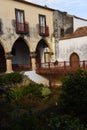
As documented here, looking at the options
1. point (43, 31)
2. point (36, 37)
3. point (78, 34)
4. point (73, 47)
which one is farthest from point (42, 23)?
point (73, 47)

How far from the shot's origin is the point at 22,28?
1142 inches

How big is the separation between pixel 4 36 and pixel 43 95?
772cm

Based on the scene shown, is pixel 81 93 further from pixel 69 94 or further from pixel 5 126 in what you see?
pixel 5 126

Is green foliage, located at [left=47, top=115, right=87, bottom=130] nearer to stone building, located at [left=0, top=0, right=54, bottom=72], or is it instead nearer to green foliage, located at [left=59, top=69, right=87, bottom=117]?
green foliage, located at [left=59, top=69, right=87, bottom=117]

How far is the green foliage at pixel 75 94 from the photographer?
14.1 meters

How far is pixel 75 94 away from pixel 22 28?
624 inches

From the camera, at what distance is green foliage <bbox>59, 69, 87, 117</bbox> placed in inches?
555

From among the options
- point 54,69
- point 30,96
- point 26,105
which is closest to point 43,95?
point 30,96

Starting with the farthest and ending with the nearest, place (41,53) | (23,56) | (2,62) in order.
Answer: (41,53) → (23,56) → (2,62)

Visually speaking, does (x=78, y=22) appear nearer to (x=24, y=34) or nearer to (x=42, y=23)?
(x=42, y=23)

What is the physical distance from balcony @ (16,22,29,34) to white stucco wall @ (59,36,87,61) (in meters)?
4.91

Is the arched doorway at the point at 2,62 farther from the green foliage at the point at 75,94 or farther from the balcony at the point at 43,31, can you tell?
the green foliage at the point at 75,94

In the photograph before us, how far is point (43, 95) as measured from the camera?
888 inches

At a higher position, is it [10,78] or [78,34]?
[78,34]
